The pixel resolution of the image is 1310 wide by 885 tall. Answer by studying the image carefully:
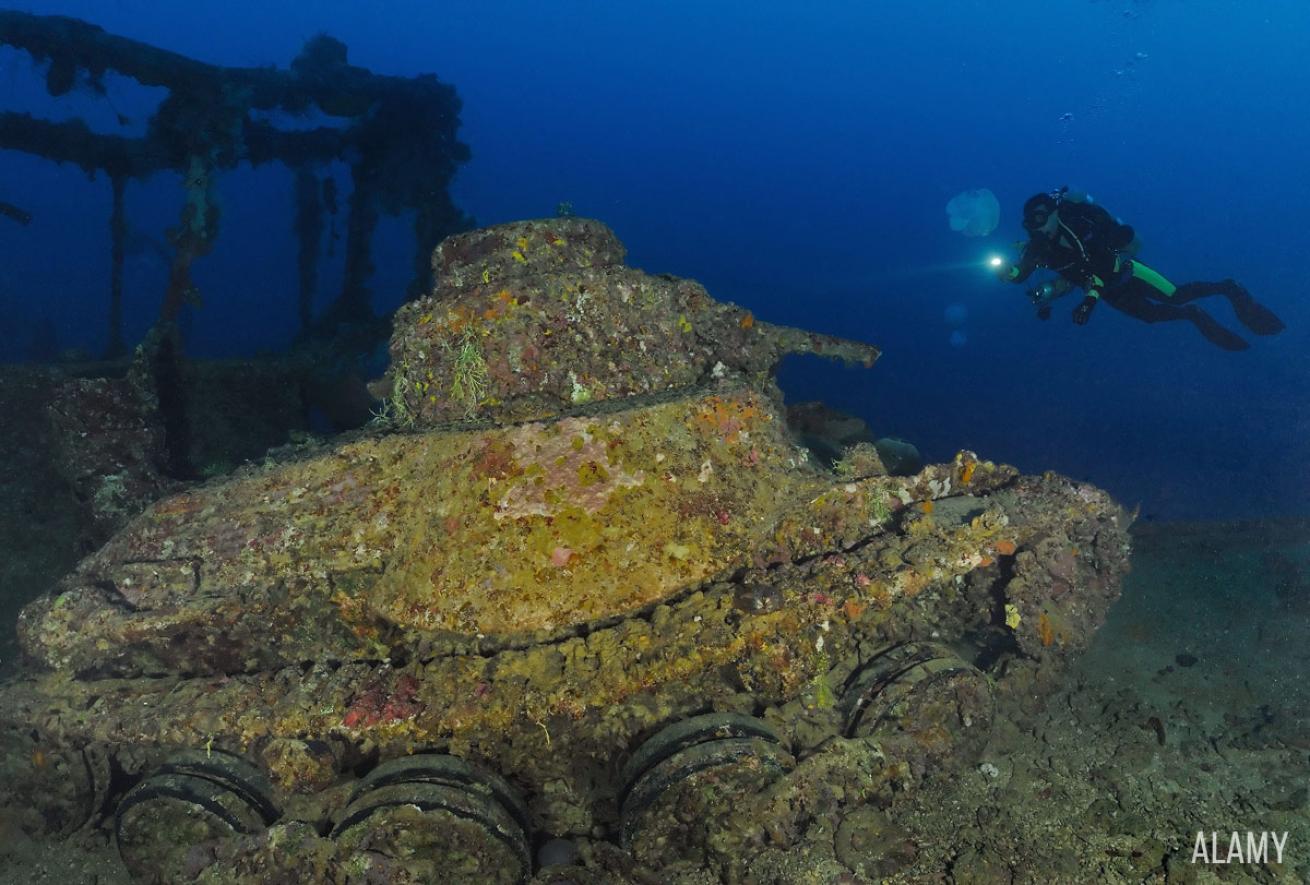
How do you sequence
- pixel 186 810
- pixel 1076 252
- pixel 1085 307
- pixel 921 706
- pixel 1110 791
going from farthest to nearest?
pixel 1076 252 < pixel 1085 307 < pixel 1110 791 < pixel 921 706 < pixel 186 810

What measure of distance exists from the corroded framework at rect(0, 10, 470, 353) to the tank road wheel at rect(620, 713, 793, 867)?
7920mm

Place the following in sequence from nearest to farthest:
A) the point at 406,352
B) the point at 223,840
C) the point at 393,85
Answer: the point at 223,840 → the point at 406,352 → the point at 393,85

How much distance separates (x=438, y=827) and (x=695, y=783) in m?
1.20

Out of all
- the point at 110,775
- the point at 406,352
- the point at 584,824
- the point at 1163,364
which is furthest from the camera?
the point at 1163,364

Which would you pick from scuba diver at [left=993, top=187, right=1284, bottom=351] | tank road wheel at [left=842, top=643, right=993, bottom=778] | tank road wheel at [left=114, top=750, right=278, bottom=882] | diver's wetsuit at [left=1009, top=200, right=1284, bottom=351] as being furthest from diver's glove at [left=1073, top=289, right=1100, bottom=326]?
tank road wheel at [left=114, top=750, right=278, bottom=882]

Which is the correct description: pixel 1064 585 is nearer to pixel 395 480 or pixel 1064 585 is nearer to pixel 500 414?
pixel 500 414

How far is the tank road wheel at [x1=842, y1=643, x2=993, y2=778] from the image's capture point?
3582mm

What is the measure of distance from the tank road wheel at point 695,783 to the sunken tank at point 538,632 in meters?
0.01

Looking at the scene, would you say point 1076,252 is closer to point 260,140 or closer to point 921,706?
point 921,706

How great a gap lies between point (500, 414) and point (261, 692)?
6.59ft

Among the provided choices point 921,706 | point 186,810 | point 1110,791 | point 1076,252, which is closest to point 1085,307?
point 1076,252

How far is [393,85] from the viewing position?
37.8 ft

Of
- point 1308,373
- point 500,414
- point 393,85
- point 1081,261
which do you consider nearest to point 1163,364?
point 1308,373

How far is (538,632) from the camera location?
3.67 meters
